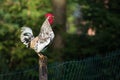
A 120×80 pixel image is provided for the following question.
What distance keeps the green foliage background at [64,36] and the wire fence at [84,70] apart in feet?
10.2

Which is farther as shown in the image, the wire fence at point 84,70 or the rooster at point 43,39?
the wire fence at point 84,70

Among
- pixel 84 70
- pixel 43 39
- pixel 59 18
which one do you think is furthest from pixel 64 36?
pixel 43 39

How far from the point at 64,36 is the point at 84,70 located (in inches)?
201

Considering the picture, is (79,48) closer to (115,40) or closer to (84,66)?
(115,40)

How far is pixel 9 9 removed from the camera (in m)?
14.8

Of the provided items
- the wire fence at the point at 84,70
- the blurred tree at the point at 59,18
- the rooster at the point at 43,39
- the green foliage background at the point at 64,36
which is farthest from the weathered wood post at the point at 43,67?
the blurred tree at the point at 59,18

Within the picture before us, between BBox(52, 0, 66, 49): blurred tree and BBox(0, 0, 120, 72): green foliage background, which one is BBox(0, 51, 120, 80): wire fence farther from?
BBox(52, 0, 66, 49): blurred tree

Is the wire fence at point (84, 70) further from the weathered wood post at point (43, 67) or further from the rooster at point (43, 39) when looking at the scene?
the rooster at point (43, 39)

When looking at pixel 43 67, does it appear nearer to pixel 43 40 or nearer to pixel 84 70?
pixel 43 40

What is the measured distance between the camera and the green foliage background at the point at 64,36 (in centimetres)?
1363

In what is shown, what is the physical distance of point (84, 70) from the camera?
9555 millimetres

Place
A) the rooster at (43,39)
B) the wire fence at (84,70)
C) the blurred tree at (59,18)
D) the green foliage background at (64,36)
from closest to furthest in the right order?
the rooster at (43,39) → the wire fence at (84,70) → the green foliage background at (64,36) → the blurred tree at (59,18)

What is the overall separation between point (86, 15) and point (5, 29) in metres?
2.25

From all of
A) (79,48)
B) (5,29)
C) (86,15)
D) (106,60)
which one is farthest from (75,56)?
(106,60)
